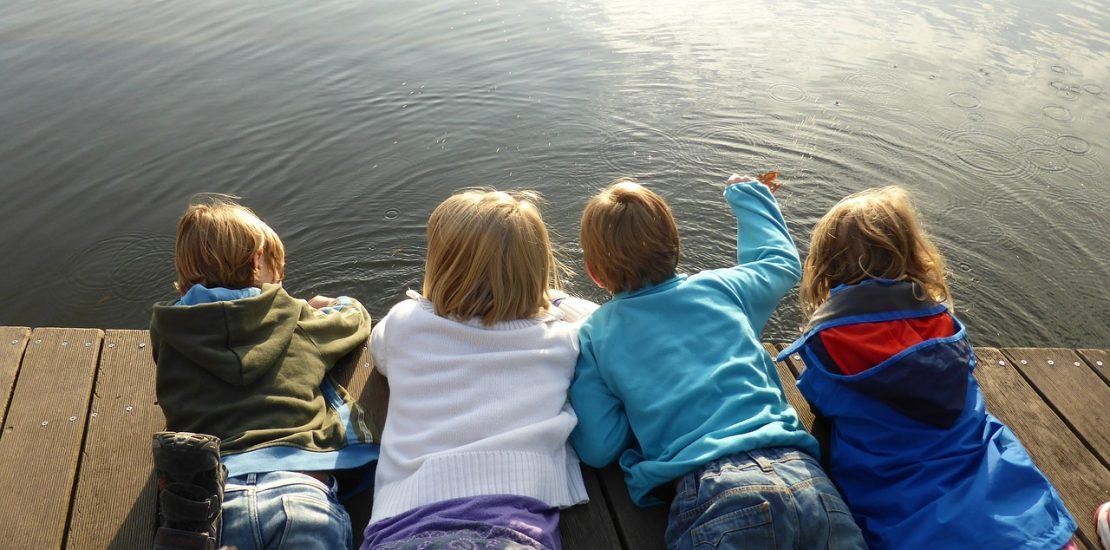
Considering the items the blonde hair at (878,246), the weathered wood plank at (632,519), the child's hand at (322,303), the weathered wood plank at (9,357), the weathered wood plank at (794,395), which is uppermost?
the blonde hair at (878,246)

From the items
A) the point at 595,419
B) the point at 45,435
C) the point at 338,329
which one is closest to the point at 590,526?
the point at 595,419

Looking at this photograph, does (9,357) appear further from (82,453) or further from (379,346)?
(379,346)

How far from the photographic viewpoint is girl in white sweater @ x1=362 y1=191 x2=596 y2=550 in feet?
7.04

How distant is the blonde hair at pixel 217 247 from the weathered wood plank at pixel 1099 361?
3440 mm

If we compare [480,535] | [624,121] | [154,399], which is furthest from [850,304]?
[624,121]

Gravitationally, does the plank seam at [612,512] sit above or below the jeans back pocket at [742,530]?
below

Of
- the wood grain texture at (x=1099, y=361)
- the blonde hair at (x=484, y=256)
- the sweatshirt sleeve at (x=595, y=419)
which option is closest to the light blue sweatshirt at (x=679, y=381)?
the sweatshirt sleeve at (x=595, y=419)

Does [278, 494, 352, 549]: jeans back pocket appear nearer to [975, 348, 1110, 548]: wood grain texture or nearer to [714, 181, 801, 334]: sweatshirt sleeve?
[714, 181, 801, 334]: sweatshirt sleeve

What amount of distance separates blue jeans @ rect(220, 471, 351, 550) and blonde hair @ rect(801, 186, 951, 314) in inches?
72.1

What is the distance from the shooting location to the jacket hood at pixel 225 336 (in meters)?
2.36

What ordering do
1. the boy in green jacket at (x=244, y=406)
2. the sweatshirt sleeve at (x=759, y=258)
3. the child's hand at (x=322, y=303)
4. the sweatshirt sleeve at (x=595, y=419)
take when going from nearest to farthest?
1. the boy in green jacket at (x=244, y=406)
2. the sweatshirt sleeve at (x=595, y=419)
3. the sweatshirt sleeve at (x=759, y=258)
4. the child's hand at (x=322, y=303)

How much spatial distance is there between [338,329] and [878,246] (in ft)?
6.66

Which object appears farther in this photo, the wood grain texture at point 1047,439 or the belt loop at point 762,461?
the wood grain texture at point 1047,439

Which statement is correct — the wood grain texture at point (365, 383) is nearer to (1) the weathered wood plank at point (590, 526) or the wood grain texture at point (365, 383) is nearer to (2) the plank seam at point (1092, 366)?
(1) the weathered wood plank at point (590, 526)
